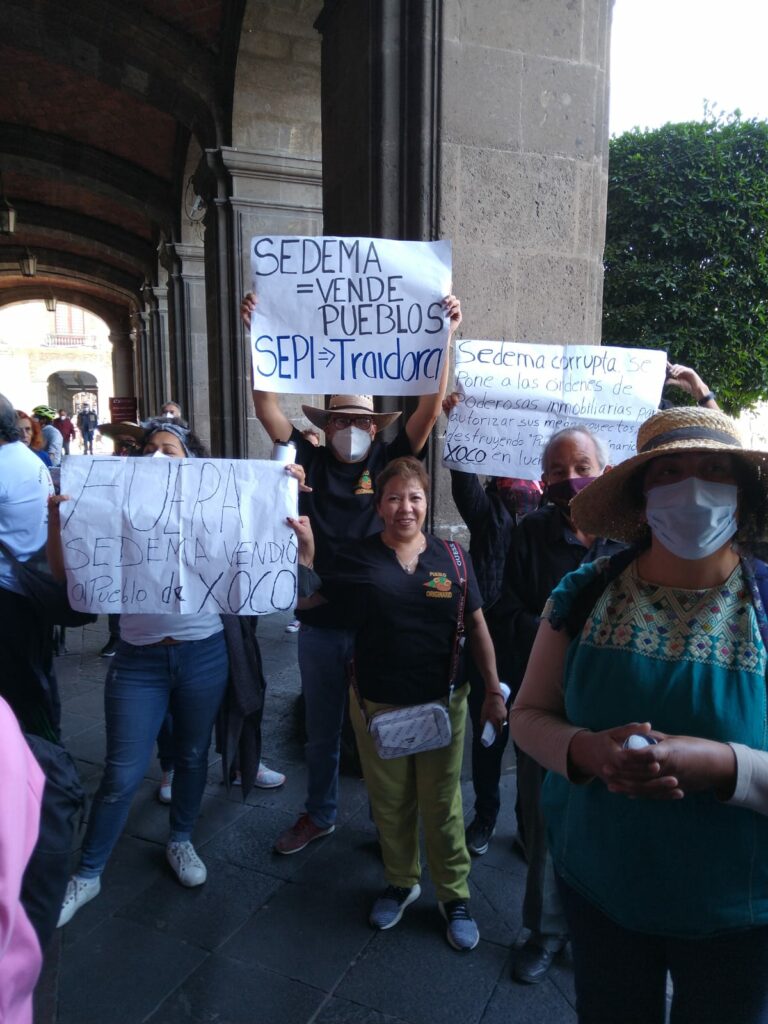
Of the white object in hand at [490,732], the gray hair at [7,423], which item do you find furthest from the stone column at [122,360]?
the white object in hand at [490,732]

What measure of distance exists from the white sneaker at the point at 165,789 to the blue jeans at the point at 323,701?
2.50 ft

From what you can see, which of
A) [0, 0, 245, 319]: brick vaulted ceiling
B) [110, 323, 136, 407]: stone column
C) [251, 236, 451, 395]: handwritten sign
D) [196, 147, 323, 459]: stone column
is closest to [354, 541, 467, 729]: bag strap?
[251, 236, 451, 395]: handwritten sign

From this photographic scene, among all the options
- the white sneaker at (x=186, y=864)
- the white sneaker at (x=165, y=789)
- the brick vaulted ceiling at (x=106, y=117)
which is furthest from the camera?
the brick vaulted ceiling at (x=106, y=117)

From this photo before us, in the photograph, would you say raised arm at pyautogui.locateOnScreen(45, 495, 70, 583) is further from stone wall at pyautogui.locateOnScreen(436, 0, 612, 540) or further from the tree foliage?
the tree foliage

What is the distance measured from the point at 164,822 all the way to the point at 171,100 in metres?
7.02

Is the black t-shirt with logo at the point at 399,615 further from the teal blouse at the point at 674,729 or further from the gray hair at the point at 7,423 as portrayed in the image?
the gray hair at the point at 7,423

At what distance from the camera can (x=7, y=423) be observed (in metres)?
2.81

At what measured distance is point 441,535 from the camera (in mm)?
3359

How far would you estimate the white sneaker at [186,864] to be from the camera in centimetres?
253

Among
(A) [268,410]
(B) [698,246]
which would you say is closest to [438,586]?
(A) [268,410]

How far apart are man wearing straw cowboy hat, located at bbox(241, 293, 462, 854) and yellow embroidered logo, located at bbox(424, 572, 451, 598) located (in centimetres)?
42

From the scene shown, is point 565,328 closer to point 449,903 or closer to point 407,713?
point 407,713

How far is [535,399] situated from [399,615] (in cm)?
126

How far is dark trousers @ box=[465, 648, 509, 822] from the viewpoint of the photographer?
2.80 meters
